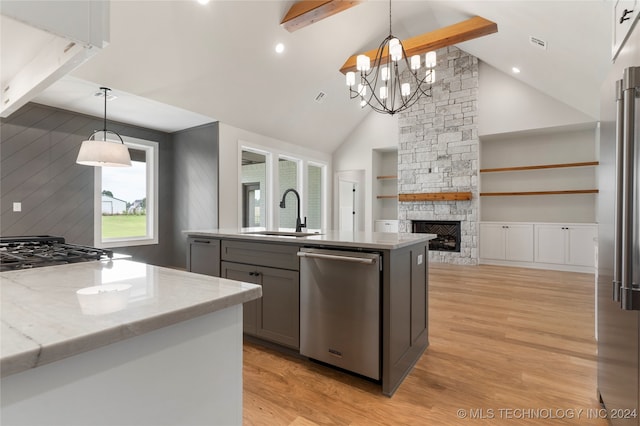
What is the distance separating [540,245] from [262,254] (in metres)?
5.56

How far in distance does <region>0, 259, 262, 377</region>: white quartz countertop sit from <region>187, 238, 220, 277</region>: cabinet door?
171 cm

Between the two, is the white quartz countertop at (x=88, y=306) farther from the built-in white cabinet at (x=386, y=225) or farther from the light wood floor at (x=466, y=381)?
the built-in white cabinet at (x=386, y=225)

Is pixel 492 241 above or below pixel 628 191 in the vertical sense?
below

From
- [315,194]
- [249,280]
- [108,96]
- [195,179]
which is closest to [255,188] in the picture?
[195,179]

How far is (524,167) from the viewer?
603 centimetres

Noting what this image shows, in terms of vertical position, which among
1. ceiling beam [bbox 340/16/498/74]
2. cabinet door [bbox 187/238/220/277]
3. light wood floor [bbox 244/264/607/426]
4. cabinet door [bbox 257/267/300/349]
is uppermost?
ceiling beam [bbox 340/16/498/74]

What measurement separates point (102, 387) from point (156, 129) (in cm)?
594

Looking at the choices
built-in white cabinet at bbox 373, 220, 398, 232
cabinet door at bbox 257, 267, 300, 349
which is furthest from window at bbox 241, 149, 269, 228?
cabinet door at bbox 257, 267, 300, 349

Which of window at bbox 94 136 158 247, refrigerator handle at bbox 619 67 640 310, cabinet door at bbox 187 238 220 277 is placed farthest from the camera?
window at bbox 94 136 158 247

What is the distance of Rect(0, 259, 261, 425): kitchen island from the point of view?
0.51m

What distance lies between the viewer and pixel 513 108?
591 centimetres

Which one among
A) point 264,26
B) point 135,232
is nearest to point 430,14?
point 264,26

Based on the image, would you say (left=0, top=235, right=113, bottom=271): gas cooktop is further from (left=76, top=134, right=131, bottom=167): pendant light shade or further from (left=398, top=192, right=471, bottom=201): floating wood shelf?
(left=398, top=192, right=471, bottom=201): floating wood shelf

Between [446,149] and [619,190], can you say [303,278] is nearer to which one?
[619,190]
